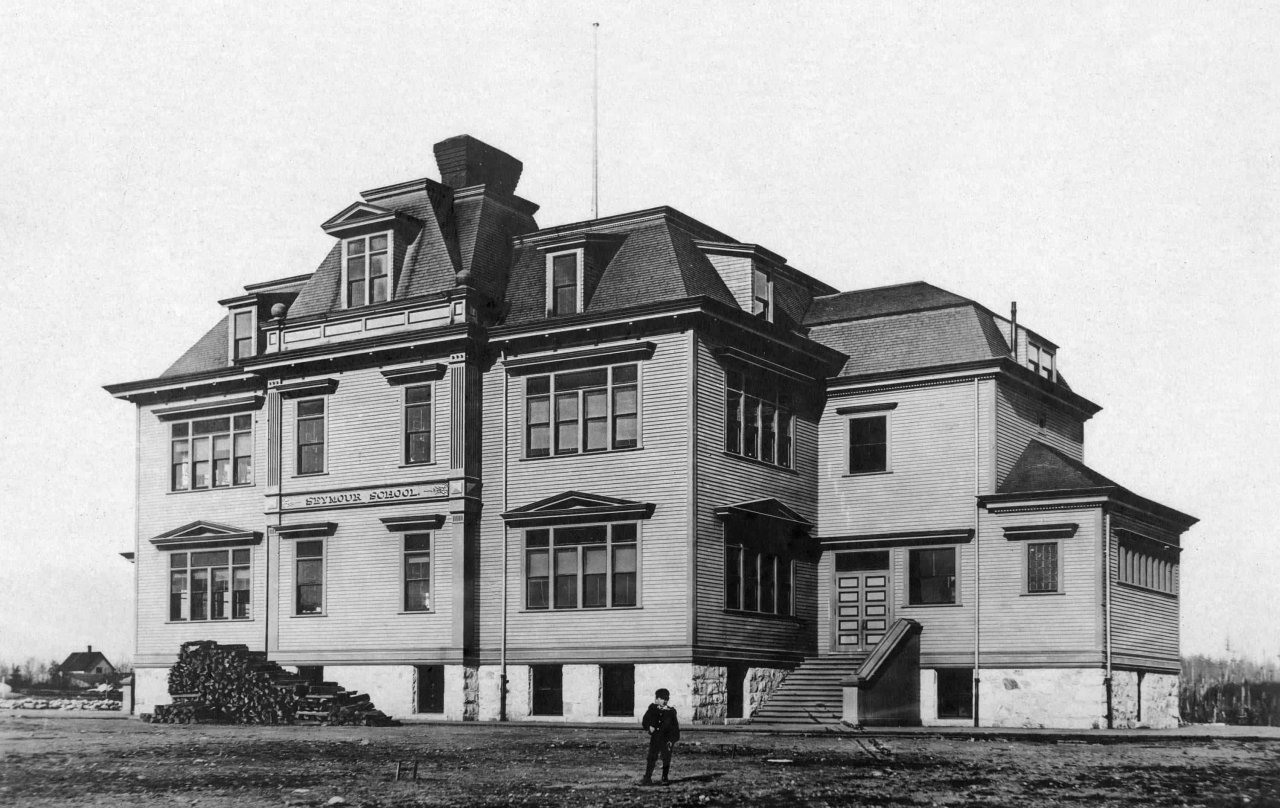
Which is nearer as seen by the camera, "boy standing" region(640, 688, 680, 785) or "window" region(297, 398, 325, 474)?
"boy standing" region(640, 688, 680, 785)

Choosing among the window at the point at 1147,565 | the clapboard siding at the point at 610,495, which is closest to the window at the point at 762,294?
the clapboard siding at the point at 610,495

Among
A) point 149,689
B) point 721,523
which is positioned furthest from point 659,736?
point 149,689

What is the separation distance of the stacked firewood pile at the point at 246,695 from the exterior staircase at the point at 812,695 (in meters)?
8.81

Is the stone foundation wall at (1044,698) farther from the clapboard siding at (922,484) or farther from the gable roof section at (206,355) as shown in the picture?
the gable roof section at (206,355)

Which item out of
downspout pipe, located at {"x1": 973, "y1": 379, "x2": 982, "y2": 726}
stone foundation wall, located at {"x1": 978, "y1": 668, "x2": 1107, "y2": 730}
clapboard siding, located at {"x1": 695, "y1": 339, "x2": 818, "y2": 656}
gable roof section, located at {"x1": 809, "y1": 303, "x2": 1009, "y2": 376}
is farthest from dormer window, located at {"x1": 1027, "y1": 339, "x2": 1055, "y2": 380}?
stone foundation wall, located at {"x1": 978, "y1": 668, "x2": 1107, "y2": 730}

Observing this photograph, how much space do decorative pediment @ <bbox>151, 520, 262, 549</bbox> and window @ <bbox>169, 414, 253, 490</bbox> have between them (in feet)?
3.92

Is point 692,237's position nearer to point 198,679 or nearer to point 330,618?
point 330,618

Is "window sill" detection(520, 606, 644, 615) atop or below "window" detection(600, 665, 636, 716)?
atop

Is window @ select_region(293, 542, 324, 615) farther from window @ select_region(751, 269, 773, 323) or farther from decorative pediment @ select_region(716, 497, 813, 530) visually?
window @ select_region(751, 269, 773, 323)

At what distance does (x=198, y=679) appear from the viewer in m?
36.5

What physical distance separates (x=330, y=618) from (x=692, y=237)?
42.7 ft

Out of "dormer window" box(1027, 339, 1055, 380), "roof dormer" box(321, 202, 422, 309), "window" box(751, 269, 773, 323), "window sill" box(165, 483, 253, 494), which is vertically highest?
"roof dormer" box(321, 202, 422, 309)

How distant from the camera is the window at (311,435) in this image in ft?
123

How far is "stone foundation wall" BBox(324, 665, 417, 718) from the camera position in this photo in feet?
116
